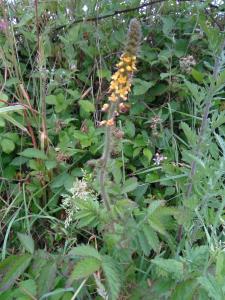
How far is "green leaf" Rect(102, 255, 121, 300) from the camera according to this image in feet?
4.09

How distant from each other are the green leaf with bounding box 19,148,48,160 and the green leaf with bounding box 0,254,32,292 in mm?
553

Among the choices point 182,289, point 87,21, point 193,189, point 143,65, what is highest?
point 87,21

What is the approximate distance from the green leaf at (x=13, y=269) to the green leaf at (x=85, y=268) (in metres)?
0.21

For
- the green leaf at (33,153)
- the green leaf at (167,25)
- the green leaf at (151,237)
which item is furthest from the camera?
the green leaf at (167,25)

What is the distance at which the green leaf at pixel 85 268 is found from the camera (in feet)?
4.14

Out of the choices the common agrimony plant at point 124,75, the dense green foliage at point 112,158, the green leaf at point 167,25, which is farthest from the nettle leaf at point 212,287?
the green leaf at point 167,25

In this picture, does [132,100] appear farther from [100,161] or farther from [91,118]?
[100,161]

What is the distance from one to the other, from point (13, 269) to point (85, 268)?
28 cm

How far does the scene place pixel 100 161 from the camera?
49.5 inches

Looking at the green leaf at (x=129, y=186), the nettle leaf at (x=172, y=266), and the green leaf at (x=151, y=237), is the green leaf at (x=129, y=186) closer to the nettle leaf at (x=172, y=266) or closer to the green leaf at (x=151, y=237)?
the green leaf at (x=151, y=237)

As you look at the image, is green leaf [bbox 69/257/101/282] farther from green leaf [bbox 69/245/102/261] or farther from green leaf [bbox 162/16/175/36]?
green leaf [bbox 162/16/175/36]

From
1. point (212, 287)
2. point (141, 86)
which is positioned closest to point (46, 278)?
point (212, 287)

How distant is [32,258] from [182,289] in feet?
1.66

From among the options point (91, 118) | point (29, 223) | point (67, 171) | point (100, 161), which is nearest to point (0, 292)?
point (29, 223)
